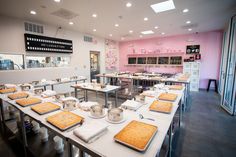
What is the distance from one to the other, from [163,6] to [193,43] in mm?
4118

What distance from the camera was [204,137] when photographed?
233cm

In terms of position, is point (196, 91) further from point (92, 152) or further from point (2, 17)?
point (2, 17)

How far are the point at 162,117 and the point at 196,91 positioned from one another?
5680 millimetres

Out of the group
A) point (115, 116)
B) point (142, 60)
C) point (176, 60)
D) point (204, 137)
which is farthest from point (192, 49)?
point (115, 116)

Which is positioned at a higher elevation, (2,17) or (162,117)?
(2,17)

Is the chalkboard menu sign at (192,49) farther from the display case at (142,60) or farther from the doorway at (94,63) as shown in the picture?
the doorway at (94,63)

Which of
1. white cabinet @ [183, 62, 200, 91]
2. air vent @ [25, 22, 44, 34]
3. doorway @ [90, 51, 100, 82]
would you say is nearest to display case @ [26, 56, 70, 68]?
air vent @ [25, 22, 44, 34]

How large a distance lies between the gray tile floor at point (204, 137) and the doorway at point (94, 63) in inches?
195

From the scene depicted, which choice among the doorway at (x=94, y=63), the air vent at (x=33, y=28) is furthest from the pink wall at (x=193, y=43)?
the air vent at (x=33, y=28)

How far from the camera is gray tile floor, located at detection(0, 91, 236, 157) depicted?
1953mm

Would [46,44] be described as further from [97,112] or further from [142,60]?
[142,60]

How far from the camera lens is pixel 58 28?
5.11 metres

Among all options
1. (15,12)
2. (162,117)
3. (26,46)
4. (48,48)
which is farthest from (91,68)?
(162,117)

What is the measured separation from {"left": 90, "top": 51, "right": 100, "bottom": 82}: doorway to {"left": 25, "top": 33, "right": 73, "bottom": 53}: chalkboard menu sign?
153cm
